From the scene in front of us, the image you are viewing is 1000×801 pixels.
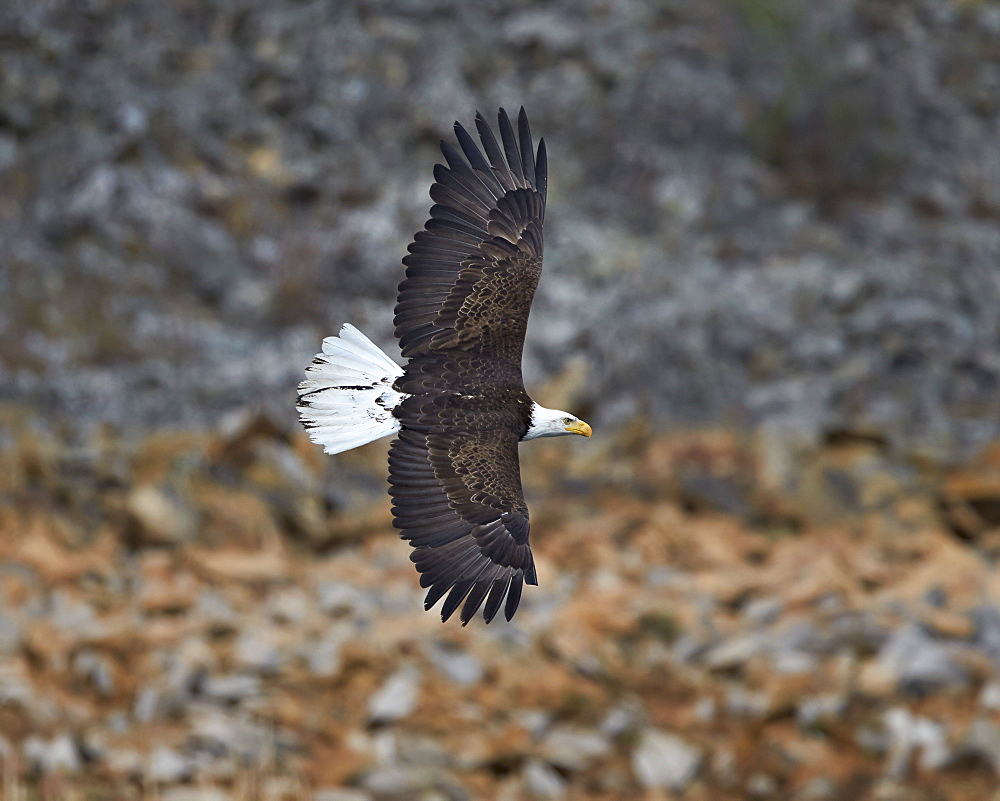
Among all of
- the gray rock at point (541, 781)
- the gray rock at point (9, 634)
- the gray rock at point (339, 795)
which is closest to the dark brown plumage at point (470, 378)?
the gray rock at point (339, 795)

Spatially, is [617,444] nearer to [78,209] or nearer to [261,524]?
[261,524]

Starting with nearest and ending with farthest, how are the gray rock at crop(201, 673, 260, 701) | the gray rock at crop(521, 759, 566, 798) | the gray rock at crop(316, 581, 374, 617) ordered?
the gray rock at crop(521, 759, 566, 798) < the gray rock at crop(201, 673, 260, 701) < the gray rock at crop(316, 581, 374, 617)

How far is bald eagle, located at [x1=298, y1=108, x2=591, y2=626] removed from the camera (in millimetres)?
5043

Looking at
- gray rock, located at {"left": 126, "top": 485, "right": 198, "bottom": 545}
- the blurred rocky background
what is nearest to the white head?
the blurred rocky background

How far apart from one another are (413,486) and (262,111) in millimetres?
9307

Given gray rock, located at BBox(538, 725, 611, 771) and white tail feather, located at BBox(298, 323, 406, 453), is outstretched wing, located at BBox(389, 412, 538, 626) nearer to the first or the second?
white tail feather, located at BBox(298, 323, 406, 453)

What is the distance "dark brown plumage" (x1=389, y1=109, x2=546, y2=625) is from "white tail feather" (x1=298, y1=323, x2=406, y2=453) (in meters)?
0.08

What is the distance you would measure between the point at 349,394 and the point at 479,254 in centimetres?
84

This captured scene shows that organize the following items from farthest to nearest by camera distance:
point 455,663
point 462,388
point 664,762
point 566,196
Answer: point 566,196
point 455,663
point 664,762
point 462,388

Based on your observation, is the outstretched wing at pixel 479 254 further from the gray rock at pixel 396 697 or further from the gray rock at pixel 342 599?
the gray rock at pixel 342 599

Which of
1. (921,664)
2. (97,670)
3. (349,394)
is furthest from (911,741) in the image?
(97,670)

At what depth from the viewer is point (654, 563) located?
10727mm

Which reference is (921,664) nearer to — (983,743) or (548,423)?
(983,743)

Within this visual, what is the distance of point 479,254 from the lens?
5547mm
